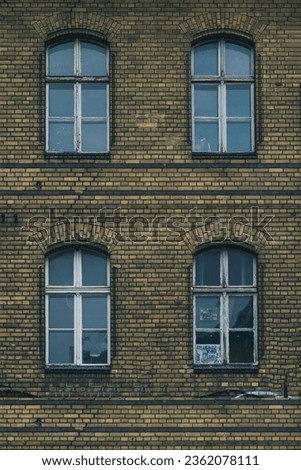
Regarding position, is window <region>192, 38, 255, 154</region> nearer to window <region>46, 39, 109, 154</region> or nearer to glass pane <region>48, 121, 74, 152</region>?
window <region>46, 39, 109, 154</region>

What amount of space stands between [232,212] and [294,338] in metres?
1.76

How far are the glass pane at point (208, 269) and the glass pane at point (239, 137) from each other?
136 cm

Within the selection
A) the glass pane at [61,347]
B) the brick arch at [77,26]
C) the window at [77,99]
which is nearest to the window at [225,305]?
the glass pane at [61,347]

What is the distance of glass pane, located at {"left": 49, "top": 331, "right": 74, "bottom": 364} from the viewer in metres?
16.6

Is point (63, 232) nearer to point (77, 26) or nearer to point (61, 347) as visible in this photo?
point (61, 347)

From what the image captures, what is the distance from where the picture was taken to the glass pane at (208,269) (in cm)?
1672

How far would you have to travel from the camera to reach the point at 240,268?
1675 centimetres

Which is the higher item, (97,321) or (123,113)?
(123,113)

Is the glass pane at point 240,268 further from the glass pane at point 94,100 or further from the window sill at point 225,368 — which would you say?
the glass pane at point 94,100

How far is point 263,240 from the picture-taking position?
16.6 m

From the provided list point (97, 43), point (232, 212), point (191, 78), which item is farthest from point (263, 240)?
point (97, 43)

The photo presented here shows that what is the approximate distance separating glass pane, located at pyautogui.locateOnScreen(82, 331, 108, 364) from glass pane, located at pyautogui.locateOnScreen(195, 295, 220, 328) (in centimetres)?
121

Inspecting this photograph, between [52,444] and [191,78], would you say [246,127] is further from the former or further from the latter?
[52,444]
